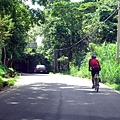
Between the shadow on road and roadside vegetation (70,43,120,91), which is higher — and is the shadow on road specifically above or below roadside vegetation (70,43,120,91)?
below

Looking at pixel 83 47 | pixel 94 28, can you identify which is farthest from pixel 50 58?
pixel 94 28

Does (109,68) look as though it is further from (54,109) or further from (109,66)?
(54,109)

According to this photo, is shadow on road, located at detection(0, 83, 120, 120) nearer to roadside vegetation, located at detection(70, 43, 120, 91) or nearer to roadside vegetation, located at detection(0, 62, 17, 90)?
roadside vegetation, located at detection(0, 62, 17, 90)

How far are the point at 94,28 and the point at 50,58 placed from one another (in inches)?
940

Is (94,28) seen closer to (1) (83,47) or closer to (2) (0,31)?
(1) (83,47)

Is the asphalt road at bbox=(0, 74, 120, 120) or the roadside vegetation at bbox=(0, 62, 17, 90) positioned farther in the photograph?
the roadside vegetation at bbox=(0, 62, 17, 90)

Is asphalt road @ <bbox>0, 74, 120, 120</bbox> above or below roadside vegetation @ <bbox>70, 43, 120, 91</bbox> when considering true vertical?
below

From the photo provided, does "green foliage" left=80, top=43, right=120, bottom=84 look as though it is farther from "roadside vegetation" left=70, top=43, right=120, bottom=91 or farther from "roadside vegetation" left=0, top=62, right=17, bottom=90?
"roadside vegetation" left=0, top=62, right=17, bottom=90

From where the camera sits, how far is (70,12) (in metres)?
Result: 47.2

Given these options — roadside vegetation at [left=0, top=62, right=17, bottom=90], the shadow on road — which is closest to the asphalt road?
the shadow on road

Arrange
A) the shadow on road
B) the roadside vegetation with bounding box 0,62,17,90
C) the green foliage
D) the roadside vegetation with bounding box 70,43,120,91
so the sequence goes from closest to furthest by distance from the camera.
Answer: the shadow on road, the roadside vegetation with bounding box 0,62,17,90, the roadside vegetation with bounding box 70,43,120,91, the green foliage

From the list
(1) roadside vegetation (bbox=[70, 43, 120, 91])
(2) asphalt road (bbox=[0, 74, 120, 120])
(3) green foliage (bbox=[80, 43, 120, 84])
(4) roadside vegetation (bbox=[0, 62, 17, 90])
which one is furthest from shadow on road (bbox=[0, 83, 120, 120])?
(3) green foliage (bbox=[80, 43, 120, 84])

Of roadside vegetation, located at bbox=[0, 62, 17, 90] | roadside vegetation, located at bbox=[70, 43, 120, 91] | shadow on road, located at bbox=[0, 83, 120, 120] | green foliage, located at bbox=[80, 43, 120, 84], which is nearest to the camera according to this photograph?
shadow on road, located at bbox=[0, 83, 120, 120]

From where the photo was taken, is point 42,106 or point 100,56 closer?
point 42,106
